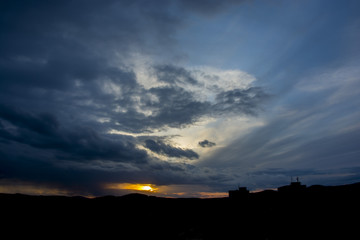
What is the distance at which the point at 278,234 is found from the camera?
802 inches

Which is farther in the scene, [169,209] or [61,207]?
[169,209]

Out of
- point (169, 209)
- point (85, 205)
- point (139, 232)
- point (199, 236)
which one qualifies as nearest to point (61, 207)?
point (85, 205)

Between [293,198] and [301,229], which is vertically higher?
[293,198]

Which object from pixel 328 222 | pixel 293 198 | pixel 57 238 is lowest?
pixel 57 238

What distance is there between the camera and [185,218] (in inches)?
1003

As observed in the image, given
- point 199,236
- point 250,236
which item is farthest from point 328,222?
point 199,236

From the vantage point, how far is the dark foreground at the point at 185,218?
2083cm

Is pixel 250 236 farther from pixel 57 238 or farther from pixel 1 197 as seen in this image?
pixel 1 197

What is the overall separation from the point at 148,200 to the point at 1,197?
1721 cm

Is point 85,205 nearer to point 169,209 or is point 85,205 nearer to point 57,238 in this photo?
point 57,238

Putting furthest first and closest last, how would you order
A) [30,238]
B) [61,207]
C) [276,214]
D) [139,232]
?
[61,207] → [276,214] → [139,232] → [30,238]

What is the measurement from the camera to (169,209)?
91.7 feet

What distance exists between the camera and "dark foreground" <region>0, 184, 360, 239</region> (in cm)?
2083

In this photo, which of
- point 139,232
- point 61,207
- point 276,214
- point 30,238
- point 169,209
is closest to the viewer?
point 30,238
